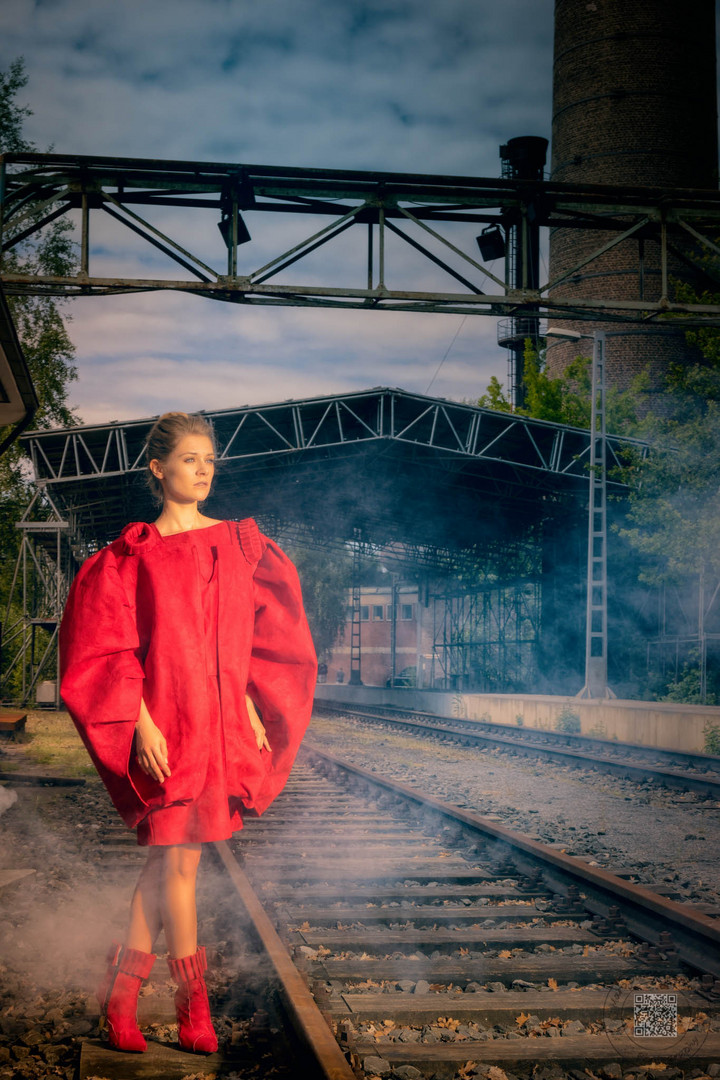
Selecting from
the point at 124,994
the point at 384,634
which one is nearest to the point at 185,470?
the point at 124,994

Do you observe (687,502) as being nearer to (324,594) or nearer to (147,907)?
(147,907)

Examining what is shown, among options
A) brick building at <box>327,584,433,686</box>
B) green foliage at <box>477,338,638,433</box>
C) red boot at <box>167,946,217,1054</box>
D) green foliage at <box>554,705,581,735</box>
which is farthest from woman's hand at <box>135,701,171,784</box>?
brick building at <box>327,584,433,686</box>

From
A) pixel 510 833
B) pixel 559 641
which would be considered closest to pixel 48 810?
pixel 510 833

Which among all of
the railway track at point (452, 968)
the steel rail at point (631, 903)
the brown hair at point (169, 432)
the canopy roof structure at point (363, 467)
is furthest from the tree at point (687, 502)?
the brown hair at point (169, 432)

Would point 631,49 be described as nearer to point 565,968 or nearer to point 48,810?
point 48,810

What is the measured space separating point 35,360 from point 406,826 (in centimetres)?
2918

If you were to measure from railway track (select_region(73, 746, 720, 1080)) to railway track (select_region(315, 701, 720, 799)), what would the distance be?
17.5 ft

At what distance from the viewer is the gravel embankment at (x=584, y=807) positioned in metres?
6.04

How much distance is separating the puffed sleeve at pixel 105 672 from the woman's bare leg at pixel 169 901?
6.2 inches

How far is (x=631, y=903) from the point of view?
14.1ft

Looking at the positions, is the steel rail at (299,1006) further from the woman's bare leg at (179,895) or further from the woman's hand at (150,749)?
A: the woman's hand at (150,749)

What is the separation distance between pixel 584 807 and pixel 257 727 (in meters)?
6.68

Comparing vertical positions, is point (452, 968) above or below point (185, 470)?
below

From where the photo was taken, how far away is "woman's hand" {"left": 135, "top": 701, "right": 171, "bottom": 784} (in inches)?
106
